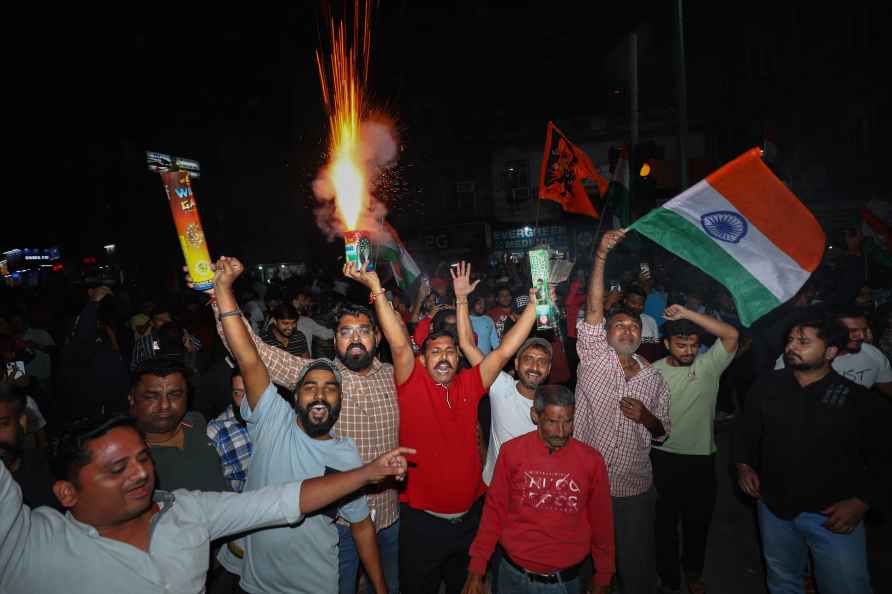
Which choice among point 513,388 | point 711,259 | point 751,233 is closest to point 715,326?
point 711,259

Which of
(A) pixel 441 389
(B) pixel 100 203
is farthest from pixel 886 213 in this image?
(B) pixel 100 203

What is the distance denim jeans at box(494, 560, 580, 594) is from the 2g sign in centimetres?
2473

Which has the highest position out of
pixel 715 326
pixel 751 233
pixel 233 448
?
pixel 751 233

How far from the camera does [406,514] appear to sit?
3.57 meters

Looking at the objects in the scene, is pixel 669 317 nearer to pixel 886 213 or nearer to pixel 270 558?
pixel 270 558

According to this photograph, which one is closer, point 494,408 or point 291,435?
point 291,435

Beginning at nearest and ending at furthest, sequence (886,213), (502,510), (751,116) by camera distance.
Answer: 1. (502,510)
2. (886,213)
3. (751,116)

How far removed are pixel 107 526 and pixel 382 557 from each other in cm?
208

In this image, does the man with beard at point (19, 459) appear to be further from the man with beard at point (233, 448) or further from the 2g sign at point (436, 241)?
the 2g sign at point (436, 241)

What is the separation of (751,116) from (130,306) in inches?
1046

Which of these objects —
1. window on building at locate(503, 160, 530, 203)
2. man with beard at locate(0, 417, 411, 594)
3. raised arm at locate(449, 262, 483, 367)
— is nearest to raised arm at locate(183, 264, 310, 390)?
raised arm at locate(449, 262, 483, 367)

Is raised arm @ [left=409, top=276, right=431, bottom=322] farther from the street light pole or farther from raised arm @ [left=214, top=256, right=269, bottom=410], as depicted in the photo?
the street light pole

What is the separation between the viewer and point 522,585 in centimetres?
307

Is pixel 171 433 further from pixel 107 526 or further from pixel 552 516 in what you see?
pixel 552 516
